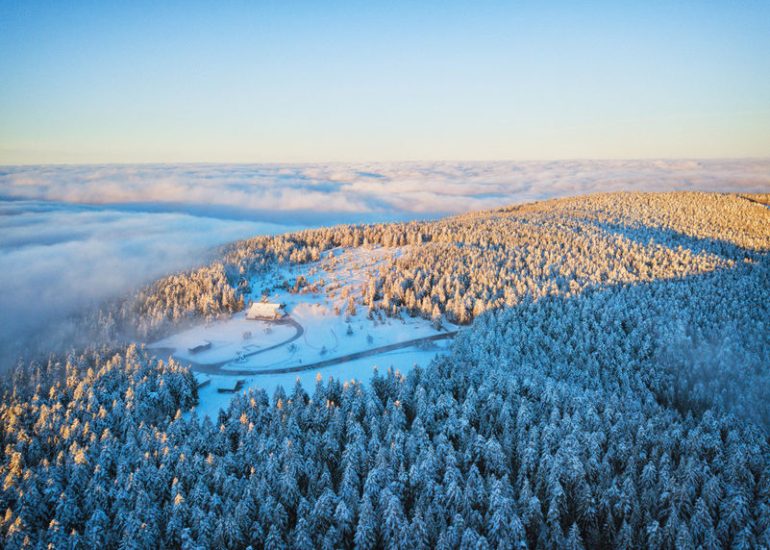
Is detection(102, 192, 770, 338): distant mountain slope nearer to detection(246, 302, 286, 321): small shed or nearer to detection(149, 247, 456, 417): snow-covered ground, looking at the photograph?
detection(149, 247, 456, 417): snow-covered ground

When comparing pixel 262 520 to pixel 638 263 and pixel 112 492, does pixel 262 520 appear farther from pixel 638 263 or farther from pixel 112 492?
pixel 638 263

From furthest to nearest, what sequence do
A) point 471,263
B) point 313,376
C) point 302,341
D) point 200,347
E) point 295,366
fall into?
point 471,263, point 302,341, point 200,347, point 295,366, point 313,376

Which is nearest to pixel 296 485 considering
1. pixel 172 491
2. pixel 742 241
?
pixel 172 491

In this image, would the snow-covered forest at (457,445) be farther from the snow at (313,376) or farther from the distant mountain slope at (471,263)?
the distant mountain slope at (471,263)

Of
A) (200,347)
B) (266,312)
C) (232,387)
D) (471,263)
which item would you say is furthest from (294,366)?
(471,263)

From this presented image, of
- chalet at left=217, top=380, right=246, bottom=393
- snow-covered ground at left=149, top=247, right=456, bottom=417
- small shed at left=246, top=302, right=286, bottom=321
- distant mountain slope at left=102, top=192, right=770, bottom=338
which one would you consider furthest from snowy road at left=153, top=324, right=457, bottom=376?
small shed at left=246, top=302, right=286, bottom=321

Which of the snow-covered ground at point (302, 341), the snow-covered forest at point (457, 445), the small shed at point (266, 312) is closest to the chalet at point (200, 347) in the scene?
the snow-covered ground at point (302, 341)

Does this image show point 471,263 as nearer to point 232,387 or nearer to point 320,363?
point 320,363
